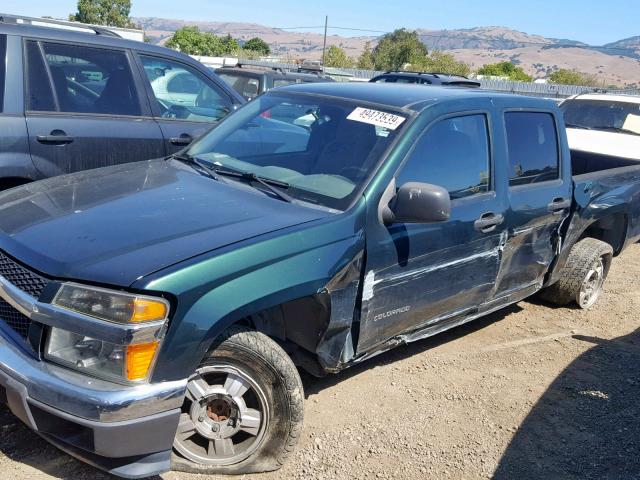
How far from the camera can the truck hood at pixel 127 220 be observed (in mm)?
2555

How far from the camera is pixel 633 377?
177 inches

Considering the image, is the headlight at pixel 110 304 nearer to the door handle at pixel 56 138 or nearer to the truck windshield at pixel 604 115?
the door handle at pixel 56 138

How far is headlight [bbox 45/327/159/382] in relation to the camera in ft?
8.00

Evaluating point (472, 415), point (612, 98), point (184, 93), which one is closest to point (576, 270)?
point (472, 415)

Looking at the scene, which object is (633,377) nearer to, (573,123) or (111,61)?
(111,61)

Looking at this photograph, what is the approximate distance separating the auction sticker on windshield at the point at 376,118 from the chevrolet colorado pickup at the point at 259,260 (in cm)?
2

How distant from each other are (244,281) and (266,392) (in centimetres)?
58

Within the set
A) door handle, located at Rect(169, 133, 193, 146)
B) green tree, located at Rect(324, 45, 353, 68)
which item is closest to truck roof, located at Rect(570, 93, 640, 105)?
door handle, located at Rect(169, 133, 193, 146)

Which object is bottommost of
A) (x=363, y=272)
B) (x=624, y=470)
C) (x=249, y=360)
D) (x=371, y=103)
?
(x=624, y=470)

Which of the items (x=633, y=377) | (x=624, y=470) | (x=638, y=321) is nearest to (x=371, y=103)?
(x=624, y=470)

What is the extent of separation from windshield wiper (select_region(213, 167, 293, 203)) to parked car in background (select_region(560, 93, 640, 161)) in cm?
677

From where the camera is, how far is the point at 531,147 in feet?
14.4

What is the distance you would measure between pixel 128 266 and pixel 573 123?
30.7ft

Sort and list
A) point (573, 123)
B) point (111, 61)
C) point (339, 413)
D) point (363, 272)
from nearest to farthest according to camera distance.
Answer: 1. point (363, 272)
2. point (339, 413)
3. point (111, 61)
4. point (573, 123)
